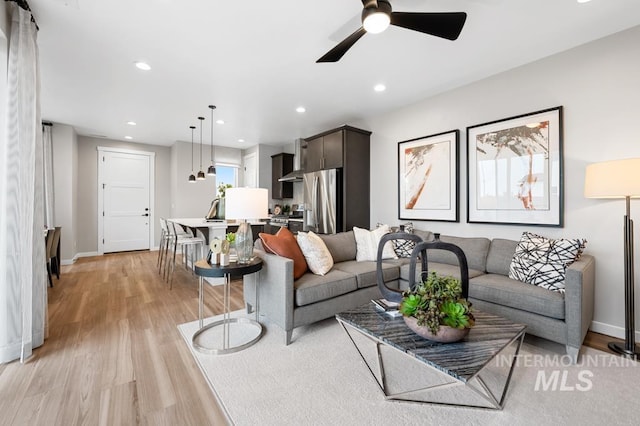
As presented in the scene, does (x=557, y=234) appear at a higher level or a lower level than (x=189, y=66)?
lower

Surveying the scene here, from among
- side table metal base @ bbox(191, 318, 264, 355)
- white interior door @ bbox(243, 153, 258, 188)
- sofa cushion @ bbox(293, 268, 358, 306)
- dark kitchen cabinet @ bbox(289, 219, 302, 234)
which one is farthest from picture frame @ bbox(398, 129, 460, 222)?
white interior door @ bbox(243, 153, 258, 188)

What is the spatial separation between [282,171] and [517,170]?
4751 mm

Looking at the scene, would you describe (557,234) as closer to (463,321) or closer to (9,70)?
(463,321)

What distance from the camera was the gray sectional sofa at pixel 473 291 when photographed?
208 cm

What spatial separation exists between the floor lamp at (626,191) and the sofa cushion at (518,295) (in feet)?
1.78

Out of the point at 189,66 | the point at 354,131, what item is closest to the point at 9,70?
the point at 189,66

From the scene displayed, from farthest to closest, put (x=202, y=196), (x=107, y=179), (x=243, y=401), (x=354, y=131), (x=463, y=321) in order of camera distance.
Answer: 1. (x=202, y=196)
2. (x=107, y=179)
3. (x=354, y=131)
4. (x=243, y=401)
5. (x=463, y=321)

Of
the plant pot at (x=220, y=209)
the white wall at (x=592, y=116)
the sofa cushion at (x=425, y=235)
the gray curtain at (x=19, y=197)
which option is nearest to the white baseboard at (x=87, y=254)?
the plant pot at (x=220, y=209)

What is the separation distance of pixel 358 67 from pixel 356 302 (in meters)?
2.53

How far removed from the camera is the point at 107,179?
251 inches

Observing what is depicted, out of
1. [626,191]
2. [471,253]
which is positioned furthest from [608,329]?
[626,191]

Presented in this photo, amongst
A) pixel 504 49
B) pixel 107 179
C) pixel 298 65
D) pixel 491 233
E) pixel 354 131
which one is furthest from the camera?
pixel 107 179

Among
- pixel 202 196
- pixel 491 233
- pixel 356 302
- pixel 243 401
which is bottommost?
pixel 243 401

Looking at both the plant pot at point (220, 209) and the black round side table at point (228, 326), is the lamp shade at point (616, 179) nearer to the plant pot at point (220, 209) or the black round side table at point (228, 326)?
the black round side table at point (228, 326)
